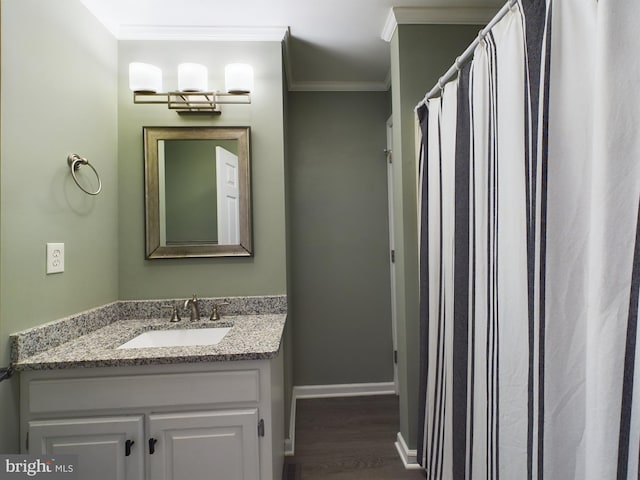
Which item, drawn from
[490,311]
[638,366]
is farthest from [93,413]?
[638,366]

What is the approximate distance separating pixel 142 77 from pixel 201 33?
0.45 m

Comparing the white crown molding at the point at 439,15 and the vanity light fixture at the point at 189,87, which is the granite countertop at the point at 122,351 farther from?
the white crown molding at the point at 439,15

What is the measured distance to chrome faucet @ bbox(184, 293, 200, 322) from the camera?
1708 mm

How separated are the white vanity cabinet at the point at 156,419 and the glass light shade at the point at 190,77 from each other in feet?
4.55

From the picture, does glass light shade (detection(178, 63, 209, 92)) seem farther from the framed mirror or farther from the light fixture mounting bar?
the framed mirror

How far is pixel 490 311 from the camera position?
1030 mm

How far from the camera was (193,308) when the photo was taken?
5.63 ft

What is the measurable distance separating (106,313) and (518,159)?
1940 mm

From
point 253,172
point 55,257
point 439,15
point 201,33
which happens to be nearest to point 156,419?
point 55,257

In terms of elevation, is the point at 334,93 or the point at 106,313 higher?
the point at 334,93

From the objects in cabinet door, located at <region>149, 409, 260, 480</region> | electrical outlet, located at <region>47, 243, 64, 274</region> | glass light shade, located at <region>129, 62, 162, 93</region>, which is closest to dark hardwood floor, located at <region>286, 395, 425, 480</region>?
cabinet door, located at <region>149, 409, 260, 480</region>

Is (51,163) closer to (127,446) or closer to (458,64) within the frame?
(127,446)

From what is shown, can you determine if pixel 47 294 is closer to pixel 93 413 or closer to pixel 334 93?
pixel 93 413

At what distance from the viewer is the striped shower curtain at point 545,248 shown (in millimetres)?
620
